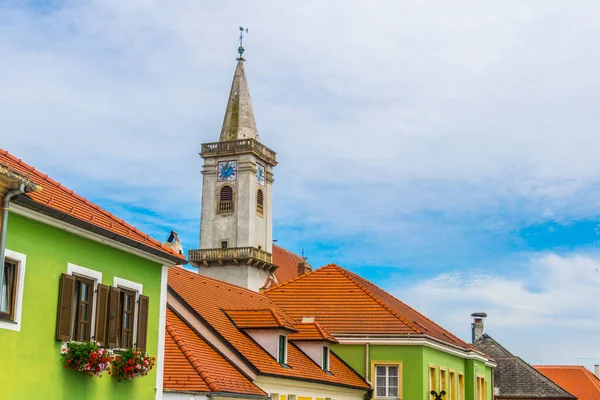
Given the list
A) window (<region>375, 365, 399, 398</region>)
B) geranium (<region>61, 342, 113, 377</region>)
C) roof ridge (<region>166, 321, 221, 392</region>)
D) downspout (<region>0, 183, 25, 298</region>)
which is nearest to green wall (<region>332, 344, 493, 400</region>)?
window (<region>375, 365, 399, 398</region>)

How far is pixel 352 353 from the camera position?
125 feet

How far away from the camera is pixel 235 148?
299 feet

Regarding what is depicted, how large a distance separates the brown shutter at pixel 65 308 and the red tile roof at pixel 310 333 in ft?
56.9

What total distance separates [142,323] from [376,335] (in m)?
18.8

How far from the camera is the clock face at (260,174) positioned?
92988mm

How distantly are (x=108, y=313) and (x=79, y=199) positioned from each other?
98.0 inches

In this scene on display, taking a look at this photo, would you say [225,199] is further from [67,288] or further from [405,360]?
[67,288]

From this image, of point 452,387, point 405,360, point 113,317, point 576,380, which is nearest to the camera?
point 113,317

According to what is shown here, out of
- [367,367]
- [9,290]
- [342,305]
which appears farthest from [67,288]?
[342,305]

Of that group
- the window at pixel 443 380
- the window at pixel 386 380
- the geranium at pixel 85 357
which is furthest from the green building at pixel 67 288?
the window at pixel 443 380

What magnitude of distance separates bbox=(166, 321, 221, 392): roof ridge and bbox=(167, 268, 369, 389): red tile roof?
223cm

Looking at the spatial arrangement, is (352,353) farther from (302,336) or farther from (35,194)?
(35,194)

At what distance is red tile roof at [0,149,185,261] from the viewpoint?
18.0 m

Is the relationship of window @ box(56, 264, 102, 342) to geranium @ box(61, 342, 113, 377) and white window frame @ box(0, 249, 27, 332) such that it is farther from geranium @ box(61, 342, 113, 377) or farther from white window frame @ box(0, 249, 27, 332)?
white window frame @ box(0, 249, 27, 332)
